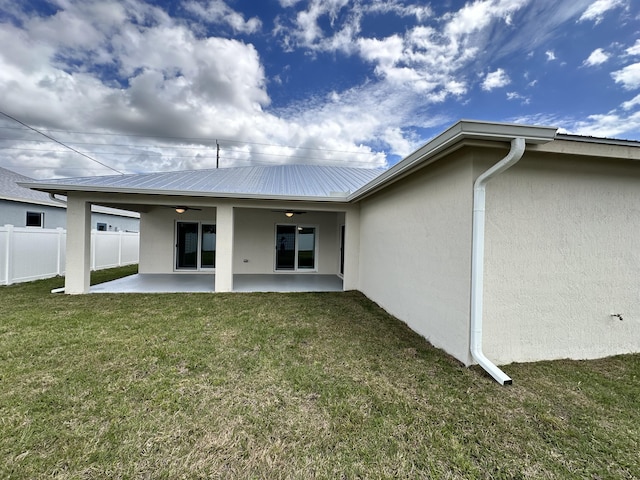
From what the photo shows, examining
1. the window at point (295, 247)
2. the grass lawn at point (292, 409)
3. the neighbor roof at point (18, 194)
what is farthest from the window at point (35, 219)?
the grass lawn at point (292, 409)

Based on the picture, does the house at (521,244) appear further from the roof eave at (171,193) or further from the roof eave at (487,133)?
the roof eave at (171,193)

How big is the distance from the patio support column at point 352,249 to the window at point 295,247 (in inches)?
129

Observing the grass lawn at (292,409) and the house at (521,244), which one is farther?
the house at (521,244)

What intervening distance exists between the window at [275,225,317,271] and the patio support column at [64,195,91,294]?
5.98m

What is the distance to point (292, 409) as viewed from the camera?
2.67 meters

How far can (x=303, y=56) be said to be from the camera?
34.8ft

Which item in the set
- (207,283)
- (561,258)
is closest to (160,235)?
(207,283)

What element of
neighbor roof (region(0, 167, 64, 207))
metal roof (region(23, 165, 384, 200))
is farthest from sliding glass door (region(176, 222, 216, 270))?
neighbor roof (region(0, 167, 64, 207))

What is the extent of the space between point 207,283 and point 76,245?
344 cm

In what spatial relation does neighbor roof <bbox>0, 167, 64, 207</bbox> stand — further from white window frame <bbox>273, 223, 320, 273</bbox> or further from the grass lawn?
the grass lawn

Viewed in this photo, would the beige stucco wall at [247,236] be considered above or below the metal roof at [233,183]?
below

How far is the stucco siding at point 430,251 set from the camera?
3.60m

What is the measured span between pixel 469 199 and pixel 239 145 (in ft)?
89.9

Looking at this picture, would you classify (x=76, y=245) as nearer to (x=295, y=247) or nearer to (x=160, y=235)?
(x=160, y=235)
